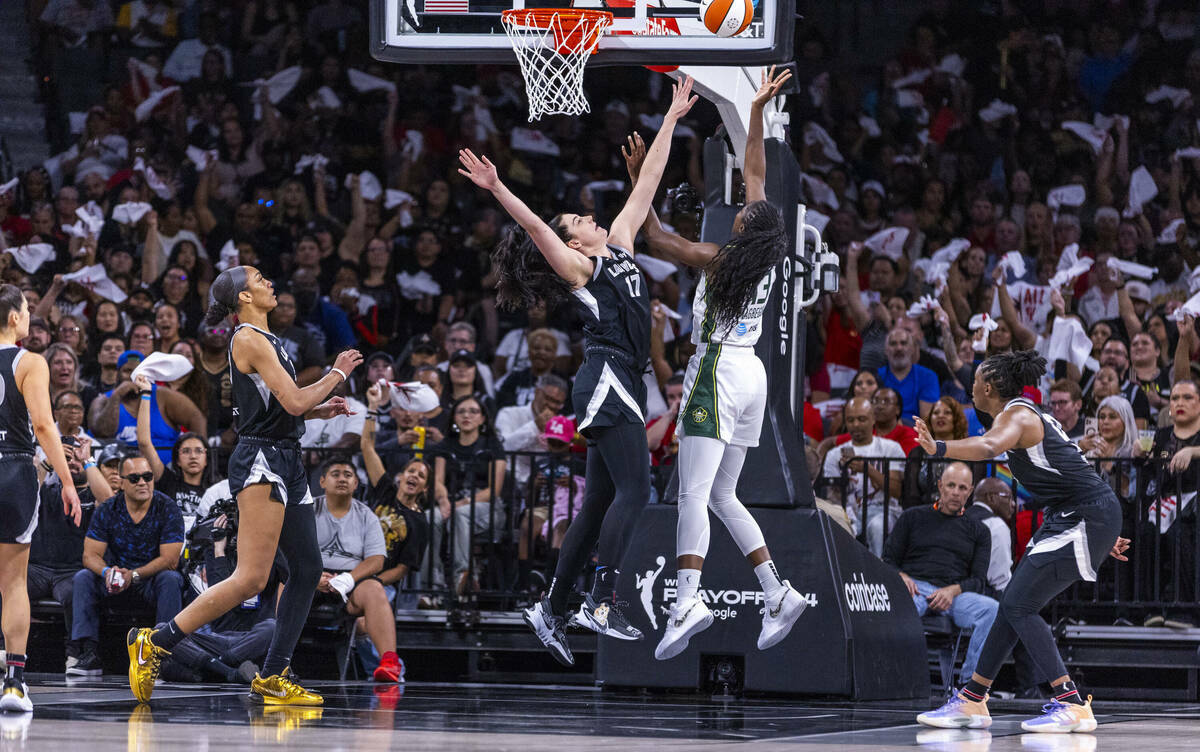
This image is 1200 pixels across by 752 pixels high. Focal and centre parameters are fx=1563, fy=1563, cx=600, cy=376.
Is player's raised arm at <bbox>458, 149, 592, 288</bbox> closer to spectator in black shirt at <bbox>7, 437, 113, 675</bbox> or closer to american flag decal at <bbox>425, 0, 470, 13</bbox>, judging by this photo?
american flag decal at <bbox>425, 0, 470, 13</bbox>

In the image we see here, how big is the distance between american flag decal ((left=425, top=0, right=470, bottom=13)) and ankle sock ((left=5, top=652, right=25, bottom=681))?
4.24 metres

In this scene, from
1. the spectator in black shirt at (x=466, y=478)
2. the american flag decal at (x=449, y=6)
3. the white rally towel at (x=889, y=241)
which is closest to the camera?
the american flag decal at (x=449, y=6)

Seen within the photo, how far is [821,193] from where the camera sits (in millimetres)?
16906

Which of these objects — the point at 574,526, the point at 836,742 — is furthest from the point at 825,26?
the point at 836,742

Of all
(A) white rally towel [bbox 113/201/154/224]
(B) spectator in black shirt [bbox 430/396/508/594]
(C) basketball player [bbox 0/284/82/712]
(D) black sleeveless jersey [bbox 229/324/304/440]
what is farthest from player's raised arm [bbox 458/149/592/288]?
(A) white rally towel [bbox 113/201/154/224]

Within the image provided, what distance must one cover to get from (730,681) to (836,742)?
9.28 ft

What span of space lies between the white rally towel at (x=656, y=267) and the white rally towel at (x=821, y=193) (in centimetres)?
213

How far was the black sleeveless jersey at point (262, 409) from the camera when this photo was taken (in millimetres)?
8539

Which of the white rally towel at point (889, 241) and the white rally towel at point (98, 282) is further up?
the white rally towel at point (889, 241)

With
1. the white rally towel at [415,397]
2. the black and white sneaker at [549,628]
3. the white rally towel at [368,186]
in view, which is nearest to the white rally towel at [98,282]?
the white rally towel at [368,186]

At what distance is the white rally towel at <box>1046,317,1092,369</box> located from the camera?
1345 centimetres

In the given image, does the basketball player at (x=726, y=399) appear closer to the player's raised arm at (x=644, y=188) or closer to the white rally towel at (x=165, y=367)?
the player's raised arm at (x=644, y=188)

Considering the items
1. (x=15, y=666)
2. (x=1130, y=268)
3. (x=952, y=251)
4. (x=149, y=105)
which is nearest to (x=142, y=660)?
(x=15, y=666)

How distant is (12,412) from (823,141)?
11.2 metres
